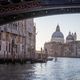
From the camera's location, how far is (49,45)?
135 meters

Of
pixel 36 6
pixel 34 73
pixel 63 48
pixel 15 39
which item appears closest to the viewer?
pixel 36 6

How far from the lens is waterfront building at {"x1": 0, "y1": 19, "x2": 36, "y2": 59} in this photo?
43.9 metres

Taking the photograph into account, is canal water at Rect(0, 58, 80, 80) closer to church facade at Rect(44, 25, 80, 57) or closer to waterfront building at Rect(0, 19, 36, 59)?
waterfront building at Rect(0, 19, 36, 59)

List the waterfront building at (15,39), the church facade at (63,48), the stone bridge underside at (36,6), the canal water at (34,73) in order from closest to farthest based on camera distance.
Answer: the stone bridge underside at (36,6), the canal water at (34,73), the waterfront building at (15,39), the church facade at (63,48)

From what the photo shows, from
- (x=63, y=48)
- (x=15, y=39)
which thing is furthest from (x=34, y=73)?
(x=63, y=48)

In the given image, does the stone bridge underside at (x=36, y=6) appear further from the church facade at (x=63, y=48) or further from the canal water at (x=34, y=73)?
the church facade at (x=63, y=48)

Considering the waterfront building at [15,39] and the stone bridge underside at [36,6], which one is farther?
the waterfront building at [15,39]

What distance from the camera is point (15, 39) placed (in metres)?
50.5

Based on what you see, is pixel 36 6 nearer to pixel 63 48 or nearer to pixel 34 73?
pixel 34 73

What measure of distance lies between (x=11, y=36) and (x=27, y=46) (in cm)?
1166

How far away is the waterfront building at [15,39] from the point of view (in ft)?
144

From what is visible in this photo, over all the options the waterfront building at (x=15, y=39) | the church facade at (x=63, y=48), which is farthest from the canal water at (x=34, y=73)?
the church facade at (x=63, y=48)

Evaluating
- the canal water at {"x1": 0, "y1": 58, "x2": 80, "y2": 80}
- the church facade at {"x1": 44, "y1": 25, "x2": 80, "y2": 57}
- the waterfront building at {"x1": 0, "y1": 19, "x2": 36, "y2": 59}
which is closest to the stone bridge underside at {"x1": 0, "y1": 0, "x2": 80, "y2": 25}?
the canal water at {"x1": 0, "y1": 58, "x2": 80, "y2": 80}

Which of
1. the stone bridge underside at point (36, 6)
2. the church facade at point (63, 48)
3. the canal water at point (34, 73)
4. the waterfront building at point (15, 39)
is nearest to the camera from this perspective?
the stone bridge underside at point (36, 6)
